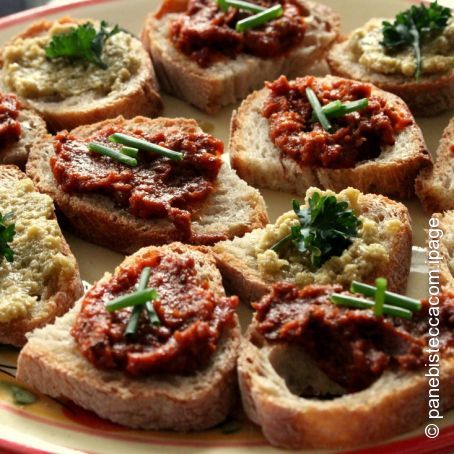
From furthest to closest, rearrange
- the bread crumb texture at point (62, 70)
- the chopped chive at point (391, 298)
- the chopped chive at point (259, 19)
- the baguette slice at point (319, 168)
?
the chopped chive at point (259, 19) → the bread crumb texture at point (62, 70) → the baguette slice at point (319, 168) → the chopped chive at point (391, 298)

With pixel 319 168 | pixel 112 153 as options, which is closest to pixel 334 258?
pixel 319 168

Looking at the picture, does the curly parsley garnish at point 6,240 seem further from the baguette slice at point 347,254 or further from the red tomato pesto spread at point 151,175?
the baguette slice at point 347,254

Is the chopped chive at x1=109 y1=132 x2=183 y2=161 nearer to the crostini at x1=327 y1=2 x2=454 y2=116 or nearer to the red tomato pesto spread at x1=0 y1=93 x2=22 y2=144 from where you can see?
the red tomato pesto spread at x1=0 y1=93 x2=22 y2=144

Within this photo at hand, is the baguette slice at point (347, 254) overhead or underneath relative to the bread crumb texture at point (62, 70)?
underneath

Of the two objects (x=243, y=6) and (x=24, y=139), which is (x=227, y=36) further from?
(x=24, y=139)

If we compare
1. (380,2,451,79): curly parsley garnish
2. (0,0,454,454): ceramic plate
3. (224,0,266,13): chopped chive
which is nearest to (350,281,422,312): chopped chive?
(0,0,454,454): ceramic plate

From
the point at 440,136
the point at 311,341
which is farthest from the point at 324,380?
the point at 440,136

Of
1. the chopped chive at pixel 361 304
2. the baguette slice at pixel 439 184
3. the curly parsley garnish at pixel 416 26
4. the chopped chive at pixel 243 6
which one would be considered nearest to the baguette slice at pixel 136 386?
the chopped chive at pixel 361 304

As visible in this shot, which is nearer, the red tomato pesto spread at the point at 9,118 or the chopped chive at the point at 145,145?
the chopped chive at the point at 145,145
